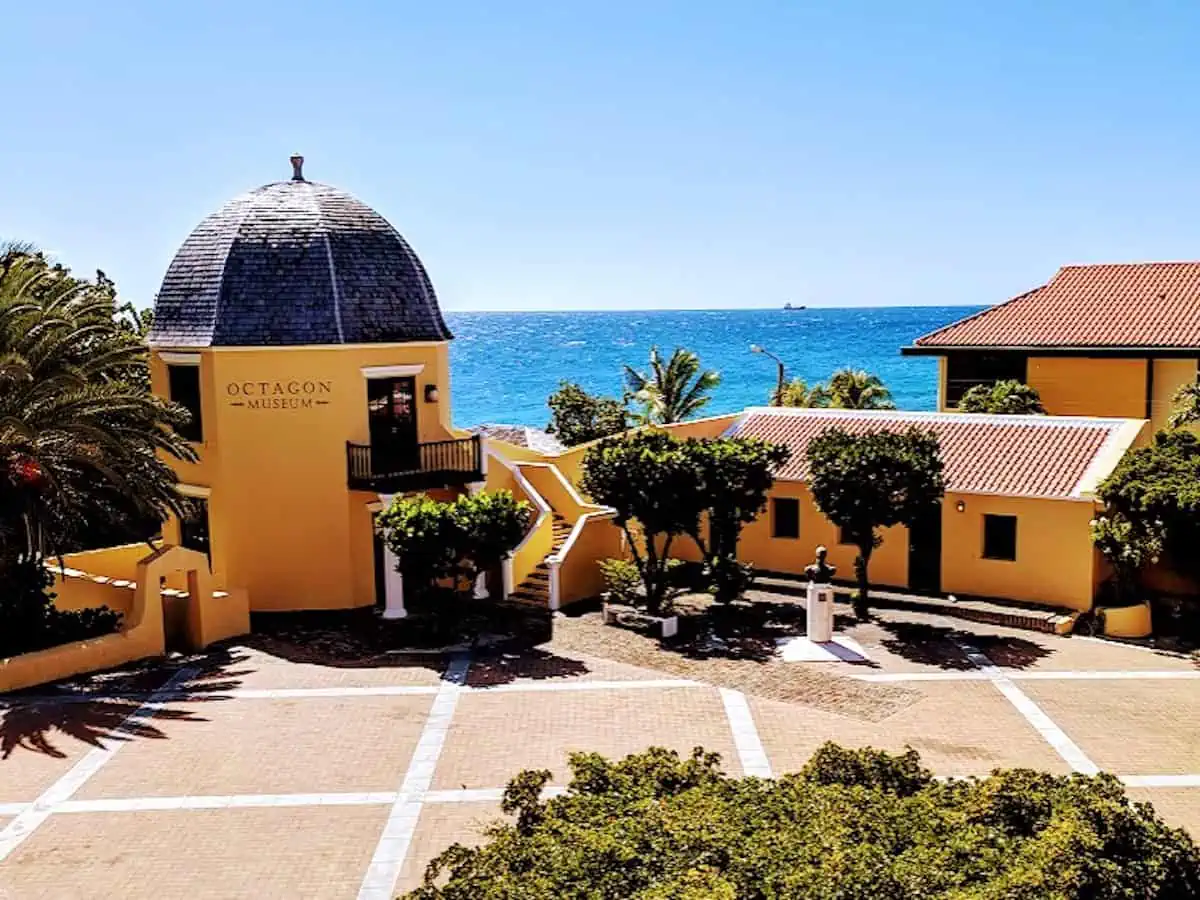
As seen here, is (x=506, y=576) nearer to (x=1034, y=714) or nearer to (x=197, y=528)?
(x=197, y=528)

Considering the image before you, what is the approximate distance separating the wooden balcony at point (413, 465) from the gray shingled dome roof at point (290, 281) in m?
2.46

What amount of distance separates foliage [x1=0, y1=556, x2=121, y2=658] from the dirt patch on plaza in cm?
885

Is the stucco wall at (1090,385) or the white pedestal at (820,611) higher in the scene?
the stucco wall at (1090,385)

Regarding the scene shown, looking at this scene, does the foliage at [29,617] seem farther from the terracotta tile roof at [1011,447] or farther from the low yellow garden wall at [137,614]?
the terracotta tile roof at [1011,447]

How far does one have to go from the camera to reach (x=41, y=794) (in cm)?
1488

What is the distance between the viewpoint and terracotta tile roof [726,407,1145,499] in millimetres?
23844

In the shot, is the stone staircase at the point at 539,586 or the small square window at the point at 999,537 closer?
the small square window at the point at 999,537

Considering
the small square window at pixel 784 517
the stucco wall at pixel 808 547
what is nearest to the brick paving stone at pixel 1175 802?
the stucco wall at pixel 808 547

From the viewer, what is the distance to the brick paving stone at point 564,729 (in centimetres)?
Answer: 1566

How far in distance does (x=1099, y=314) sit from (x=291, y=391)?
24.9 meters

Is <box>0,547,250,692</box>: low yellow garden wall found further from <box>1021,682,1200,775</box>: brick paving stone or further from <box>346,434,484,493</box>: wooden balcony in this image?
<box>1021,682,1200,775</box>: brick paving stone

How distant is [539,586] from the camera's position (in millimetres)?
25906

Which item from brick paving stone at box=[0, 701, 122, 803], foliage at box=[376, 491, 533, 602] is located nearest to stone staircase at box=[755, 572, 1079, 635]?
foliage at box=[376, 491, 533, 602]

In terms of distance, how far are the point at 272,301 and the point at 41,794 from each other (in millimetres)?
12365
